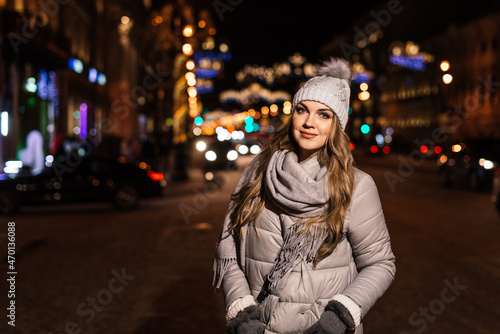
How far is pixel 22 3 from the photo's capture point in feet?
77.4

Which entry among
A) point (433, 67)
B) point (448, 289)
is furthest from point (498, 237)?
point (433, 67)

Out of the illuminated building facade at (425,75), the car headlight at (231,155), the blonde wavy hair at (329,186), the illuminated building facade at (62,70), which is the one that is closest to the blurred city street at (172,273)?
the blonde wavy hair at (329,186)

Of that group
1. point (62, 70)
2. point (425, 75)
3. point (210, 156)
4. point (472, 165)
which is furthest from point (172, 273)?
point (425, 75)

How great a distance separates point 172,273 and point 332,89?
610 cm

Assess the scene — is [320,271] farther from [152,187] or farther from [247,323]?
[152,187]

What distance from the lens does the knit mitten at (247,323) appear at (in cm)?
278

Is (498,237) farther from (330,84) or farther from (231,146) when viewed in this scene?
(231,146)

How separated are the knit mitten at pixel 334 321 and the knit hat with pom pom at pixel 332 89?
2.79ft

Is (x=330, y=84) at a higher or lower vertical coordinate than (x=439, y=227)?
higher

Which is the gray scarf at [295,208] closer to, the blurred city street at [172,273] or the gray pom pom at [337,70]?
the gray pom pom at [337,70]

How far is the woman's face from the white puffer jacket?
0.79 feet

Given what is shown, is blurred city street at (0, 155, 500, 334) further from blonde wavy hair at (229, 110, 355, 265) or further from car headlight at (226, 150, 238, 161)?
car headlight at (226, 150, 238, 161)

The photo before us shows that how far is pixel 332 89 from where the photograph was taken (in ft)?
9.87

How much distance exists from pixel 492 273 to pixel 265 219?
6.60 meters
